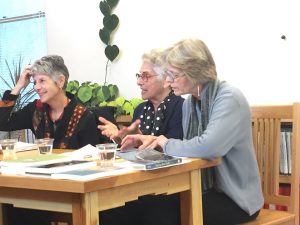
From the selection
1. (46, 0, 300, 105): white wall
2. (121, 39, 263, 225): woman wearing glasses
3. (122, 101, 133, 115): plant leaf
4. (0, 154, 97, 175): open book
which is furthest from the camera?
(122, 101, 133, 115): plant leaf

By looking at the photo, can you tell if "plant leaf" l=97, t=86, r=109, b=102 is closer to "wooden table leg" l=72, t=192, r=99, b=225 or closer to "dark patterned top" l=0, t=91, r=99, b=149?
"dark patterned top" l=0, t=91, r=99, b=149

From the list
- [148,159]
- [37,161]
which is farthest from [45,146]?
[148,159]

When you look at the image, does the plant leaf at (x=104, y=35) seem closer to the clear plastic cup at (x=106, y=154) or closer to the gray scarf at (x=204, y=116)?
the gray scarf at (x=204, y=116)

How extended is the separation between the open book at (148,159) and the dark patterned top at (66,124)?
2.77ft

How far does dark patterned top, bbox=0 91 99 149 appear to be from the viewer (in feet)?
9.09

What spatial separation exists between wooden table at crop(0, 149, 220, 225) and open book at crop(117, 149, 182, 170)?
0.08 feet

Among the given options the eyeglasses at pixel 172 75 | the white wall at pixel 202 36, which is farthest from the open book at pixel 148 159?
the white wall at pixel 202 36

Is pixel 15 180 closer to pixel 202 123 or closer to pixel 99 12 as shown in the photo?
pixel 202 123

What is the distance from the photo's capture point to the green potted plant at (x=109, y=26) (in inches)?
167

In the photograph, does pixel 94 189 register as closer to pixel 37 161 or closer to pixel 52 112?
pixel 37 161

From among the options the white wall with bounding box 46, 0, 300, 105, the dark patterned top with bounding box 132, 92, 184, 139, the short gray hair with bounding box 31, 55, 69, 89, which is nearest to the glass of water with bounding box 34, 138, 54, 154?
the dark patterned top with bounding box 132, 92, 184, 139

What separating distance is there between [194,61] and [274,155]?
56cm

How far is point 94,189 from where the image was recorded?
4.87 ft

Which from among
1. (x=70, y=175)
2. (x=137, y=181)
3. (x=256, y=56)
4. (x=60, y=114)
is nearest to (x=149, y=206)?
(x=137, y=181)
